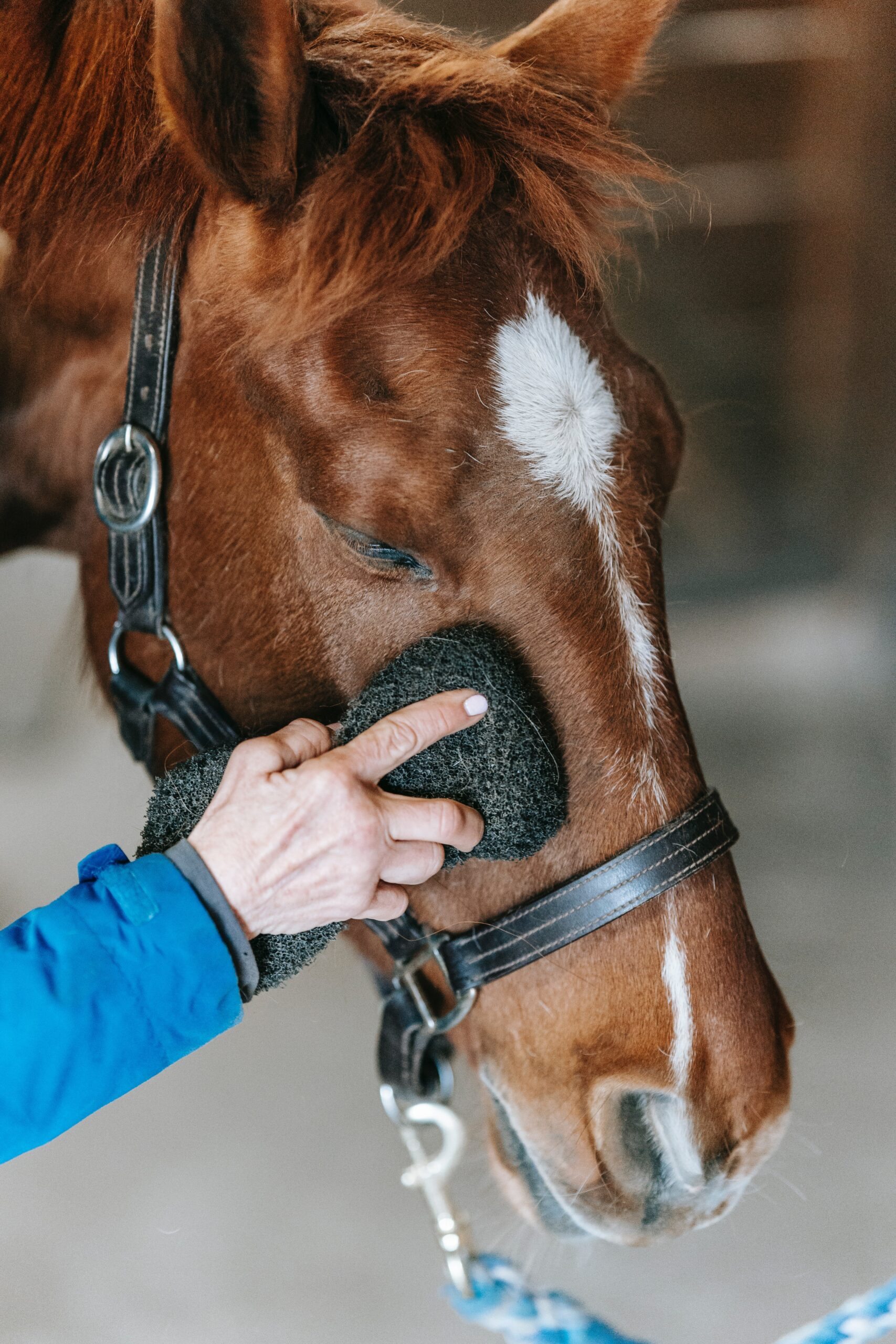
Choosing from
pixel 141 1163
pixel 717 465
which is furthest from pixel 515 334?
pixel 717 465

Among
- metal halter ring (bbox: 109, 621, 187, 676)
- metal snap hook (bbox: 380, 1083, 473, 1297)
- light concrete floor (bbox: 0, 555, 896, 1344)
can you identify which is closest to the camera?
metal halter ring (bbox: 109, 621, 187, 676)

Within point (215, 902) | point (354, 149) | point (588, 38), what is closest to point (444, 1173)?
point (215, 902)

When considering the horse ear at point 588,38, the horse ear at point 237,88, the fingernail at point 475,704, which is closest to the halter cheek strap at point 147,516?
the horse ear at point 237,88

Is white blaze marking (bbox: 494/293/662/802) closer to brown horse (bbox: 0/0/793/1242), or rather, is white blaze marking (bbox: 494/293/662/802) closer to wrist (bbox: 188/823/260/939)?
brown horse (bbox: 0/0/793/1242)

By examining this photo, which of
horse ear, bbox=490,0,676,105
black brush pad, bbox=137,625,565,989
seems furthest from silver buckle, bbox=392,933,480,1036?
horse ear, bbox=490,0,676,105

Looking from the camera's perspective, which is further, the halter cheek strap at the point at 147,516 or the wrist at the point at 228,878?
the halter cheek strap at the point at 147,516

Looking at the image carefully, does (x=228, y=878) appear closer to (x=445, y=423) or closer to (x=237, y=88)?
(x=445, y=423)

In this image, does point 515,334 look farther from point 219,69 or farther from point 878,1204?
point 878,1204

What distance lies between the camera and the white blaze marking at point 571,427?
0.58 m

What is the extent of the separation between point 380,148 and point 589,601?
33 centimetres

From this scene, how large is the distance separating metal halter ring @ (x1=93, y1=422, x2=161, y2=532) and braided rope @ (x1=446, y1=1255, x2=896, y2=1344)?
0.75m

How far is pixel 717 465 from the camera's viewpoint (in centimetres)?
173

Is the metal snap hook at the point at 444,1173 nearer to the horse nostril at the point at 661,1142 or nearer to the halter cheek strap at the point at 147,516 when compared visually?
the horse nostril at the point at 661,1142

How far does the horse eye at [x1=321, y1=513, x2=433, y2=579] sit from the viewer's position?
59cm
